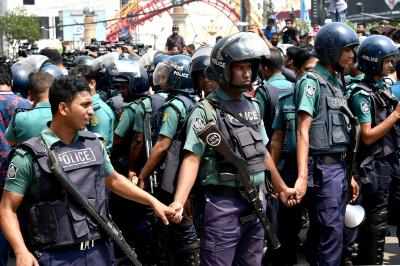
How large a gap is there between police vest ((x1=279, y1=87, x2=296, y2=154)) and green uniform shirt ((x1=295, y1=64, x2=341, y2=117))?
0.31 metres

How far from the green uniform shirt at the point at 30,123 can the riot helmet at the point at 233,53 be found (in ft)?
4.50

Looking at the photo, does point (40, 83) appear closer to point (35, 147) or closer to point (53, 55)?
point (35, 147)

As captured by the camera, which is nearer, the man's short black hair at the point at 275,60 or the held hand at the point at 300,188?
the held hand at the point at 300,188

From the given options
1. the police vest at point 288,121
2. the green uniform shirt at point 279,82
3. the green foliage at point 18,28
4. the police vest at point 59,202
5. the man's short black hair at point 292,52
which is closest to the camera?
the police vest at point 59,202

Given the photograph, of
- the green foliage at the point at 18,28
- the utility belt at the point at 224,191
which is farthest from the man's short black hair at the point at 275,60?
the green foliage at the point at 18,28

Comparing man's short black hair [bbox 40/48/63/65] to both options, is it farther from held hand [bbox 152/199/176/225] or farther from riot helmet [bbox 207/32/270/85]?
held hand [bbox 152/199/176/225]

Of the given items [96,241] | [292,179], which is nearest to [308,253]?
[292,179]

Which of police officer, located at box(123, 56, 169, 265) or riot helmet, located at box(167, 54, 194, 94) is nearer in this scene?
riot helmet, located at box(167, 54, 194, 94)

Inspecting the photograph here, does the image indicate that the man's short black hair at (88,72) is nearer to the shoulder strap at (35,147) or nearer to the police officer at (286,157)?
the police officer at (286,157)

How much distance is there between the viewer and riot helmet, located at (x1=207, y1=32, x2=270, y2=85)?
4.60m

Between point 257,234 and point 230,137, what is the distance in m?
0.60

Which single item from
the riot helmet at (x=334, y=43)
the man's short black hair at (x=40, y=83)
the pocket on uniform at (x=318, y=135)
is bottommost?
the pocket on uniform at (x=318, y=135)

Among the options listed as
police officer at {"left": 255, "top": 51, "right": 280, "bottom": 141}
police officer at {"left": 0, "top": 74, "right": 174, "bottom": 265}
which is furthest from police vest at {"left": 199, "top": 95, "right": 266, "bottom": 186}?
police officer at {"left": 255, "top": 51, "right": 280, "bottom": 141}

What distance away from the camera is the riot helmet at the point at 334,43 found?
5625 millimetres
